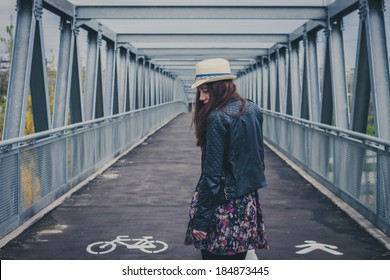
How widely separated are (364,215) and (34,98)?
5.84m

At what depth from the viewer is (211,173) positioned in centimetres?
363

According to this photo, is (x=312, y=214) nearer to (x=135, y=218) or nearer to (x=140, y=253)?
(x=135, y=218)

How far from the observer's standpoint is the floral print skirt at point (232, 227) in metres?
3.72

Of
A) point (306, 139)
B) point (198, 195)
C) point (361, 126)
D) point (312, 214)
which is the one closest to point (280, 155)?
point (306, 139)

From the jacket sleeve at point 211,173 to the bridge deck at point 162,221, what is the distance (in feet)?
9.48

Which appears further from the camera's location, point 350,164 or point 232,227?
point 350,164

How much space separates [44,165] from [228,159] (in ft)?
19.7

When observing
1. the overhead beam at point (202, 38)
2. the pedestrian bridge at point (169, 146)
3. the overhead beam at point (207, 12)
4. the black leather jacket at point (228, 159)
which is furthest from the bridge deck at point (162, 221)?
the overhead beam at point (202, 38)

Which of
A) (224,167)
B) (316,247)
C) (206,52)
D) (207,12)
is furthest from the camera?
(206,52)

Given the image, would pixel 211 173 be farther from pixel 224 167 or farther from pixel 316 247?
pixel 316 247

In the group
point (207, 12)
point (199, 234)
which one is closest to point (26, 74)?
point (207, 12)

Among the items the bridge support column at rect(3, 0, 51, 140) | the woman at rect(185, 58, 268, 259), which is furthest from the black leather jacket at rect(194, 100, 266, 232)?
the bridge support column at rect(3, 0, 51, 140)

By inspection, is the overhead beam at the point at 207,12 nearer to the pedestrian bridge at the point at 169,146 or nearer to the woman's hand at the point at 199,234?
the pedestrian bridge at the point at 169,146

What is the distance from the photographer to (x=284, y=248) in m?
6.91
